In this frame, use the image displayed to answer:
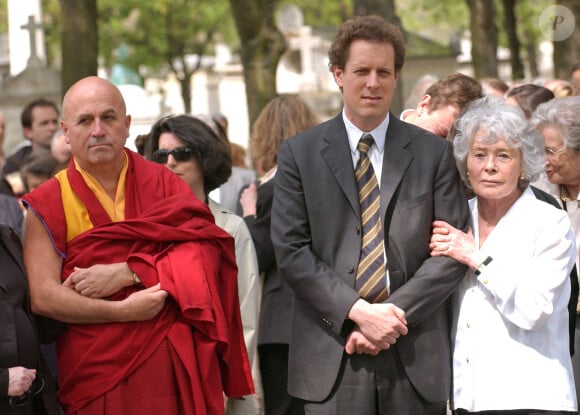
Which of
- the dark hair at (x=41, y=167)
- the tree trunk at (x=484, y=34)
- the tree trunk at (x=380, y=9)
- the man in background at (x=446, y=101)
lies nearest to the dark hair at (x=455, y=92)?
the man in background at (x=446, y=101)

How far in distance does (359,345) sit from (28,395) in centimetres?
137

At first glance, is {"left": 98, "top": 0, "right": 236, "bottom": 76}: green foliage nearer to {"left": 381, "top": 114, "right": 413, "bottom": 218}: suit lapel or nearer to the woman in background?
the woman in background

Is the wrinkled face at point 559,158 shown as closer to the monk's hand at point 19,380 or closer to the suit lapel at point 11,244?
the suit lapel at point 11,244

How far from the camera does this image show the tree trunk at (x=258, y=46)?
543 inches

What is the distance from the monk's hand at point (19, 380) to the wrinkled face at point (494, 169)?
2.03 metres

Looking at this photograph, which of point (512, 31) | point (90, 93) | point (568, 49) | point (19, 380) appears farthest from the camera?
point (512, 31)

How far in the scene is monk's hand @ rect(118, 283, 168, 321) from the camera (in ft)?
15.8

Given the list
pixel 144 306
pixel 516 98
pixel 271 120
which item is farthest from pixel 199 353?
pixel 516 98

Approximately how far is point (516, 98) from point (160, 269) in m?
3.91

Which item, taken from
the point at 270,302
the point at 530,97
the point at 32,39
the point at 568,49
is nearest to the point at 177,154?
the point at 270,302

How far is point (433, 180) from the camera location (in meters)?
5.05

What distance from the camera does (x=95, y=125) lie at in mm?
4996

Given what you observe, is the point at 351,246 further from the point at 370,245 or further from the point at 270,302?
the point at 270,302

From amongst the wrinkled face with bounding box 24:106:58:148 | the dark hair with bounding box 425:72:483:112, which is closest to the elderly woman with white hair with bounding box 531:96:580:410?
the dark hair with bounding box 425:72:483:112
